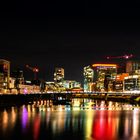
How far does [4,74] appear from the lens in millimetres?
171875

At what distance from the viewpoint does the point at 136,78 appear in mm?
198500

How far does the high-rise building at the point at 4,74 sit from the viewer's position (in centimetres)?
16443

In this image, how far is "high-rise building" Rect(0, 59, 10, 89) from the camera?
16443cm

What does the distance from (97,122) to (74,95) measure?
97.2 m

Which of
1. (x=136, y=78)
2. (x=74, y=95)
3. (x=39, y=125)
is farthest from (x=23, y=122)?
(x=136, y=78)

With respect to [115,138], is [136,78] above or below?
above

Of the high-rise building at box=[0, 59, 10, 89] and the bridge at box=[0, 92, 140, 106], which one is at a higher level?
the high-rise building at box=[0, 59, 10, 89]

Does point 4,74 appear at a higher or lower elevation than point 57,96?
higher

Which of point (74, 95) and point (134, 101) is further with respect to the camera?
point (74, 95)

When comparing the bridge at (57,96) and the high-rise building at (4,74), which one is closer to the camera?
the bridge at (57,96)

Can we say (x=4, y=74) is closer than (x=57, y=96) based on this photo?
No

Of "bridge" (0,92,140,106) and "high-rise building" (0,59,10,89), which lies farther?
"high-rise building" (0,59,10,89)

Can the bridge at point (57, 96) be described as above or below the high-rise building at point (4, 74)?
below

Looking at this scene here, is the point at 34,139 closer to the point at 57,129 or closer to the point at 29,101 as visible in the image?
the point at 57,129
